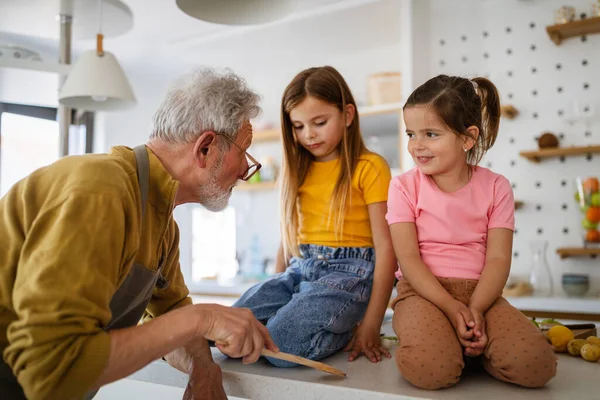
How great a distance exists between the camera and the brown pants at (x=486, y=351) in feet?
3.52

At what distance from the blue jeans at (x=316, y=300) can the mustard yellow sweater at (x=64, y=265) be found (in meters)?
0.51

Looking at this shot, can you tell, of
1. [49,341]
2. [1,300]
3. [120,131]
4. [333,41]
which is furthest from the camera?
[120,131]

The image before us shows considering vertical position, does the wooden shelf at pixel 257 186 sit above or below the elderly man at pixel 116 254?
above

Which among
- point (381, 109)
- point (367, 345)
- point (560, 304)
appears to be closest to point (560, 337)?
point (367, 345)

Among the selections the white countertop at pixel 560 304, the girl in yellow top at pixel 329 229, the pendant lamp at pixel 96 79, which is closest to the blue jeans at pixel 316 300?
the girl in yellow top at pixel 329 229

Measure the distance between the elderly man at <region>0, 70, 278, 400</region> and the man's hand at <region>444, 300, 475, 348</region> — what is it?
43 cm

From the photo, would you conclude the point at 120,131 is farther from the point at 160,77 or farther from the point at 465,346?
the point at 465,346

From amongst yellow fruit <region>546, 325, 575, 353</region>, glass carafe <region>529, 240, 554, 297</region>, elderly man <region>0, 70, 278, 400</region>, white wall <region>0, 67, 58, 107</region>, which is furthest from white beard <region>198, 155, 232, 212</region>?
white wall <region>0, 67, 58, 107</region>

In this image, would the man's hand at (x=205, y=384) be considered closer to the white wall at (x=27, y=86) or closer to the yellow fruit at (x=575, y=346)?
the yellow fruit at (x=575, y=346)

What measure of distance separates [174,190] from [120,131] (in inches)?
158

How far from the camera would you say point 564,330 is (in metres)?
1.42

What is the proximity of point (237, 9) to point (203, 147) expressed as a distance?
0.50 metres

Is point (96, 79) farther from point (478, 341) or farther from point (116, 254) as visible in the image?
point (478, 341)

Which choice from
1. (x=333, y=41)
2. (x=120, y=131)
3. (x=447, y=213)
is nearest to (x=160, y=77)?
(x=120, y=131)
